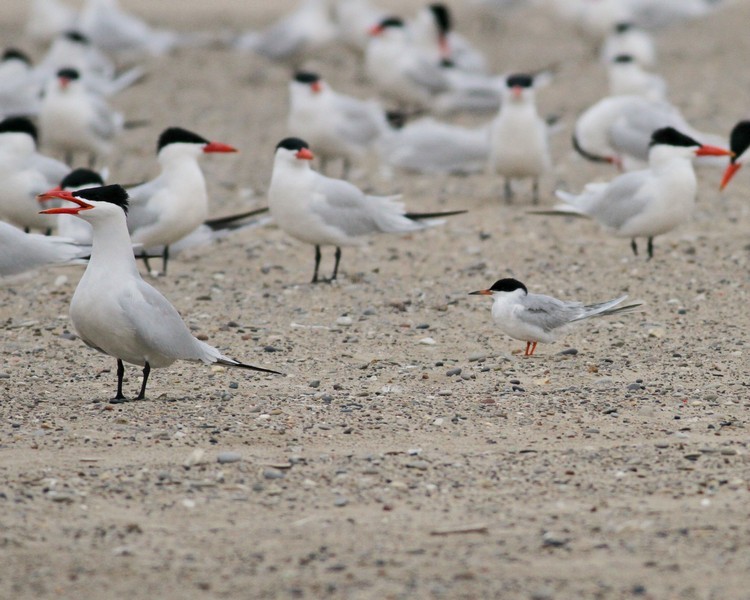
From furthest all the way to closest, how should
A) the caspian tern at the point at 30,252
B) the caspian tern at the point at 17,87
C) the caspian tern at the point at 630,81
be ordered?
1. the caspian tern at the point at 630,81
2. the caspian tern at the point at 17,87
3. the caspian tern at the point at 30,252

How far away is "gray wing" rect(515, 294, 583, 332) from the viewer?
5.89m

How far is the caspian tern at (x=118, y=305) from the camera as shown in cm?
497

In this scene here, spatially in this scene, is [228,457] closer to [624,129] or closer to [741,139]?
[741,139]

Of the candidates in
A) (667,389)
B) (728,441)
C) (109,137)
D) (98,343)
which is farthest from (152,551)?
(109,137)

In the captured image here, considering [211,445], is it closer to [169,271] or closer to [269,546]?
[269,546]

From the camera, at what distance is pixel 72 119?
1028cm

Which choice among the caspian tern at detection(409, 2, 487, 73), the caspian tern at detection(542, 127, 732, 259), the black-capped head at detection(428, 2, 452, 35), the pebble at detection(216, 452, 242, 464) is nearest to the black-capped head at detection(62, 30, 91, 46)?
the caspian tern at detection(409, 2, 487, 73)

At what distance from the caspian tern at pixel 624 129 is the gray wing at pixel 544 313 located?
162 inches

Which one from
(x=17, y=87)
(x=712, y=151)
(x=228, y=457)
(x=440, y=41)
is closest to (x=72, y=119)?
(x=17, y=87)

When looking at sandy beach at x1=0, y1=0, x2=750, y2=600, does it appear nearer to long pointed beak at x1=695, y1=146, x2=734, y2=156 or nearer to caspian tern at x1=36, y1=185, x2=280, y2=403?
caspian tern at x1=36, y1=185, x2=280, y2=403

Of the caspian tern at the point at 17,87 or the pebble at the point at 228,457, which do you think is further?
the caspian tern at the point at 17,87

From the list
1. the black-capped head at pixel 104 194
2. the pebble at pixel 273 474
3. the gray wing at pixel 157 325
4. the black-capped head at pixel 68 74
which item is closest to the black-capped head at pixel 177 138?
the black-capped head at pixel 104 194

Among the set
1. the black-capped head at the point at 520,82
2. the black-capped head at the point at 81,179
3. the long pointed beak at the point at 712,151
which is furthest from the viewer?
the black-capped head at the point at 520,82

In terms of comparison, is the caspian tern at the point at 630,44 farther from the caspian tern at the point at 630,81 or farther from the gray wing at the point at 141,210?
the gray wing at the point at 141,210
